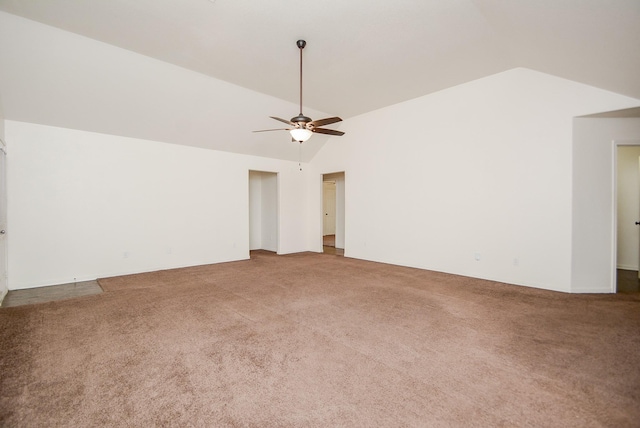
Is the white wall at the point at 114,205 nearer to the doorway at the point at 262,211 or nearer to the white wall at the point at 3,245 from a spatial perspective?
the white wall at the point at 3,245

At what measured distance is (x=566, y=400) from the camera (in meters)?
1.81

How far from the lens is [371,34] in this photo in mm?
3477

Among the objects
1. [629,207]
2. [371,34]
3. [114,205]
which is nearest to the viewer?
[371,34]

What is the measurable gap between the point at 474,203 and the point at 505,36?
8.44 feet

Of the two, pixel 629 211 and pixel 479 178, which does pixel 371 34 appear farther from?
pixel 629 211

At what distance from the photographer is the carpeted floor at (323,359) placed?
5.60 feet

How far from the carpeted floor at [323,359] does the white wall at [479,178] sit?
85 cm

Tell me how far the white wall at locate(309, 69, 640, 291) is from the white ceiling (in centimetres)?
44

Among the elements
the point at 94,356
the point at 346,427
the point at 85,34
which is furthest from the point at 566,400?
the point at 85,34

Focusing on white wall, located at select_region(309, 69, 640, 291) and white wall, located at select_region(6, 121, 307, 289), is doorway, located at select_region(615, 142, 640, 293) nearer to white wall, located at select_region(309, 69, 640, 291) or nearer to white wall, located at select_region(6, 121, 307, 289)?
white wall, located at select_region(309, 69, 640, 291)

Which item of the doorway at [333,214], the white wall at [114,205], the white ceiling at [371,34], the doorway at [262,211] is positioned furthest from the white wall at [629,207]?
the white wall at [114,205]

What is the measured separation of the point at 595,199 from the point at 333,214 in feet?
25.8

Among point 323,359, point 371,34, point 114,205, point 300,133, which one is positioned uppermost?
point 371,34

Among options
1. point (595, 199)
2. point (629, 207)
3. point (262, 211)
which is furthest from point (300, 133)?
point (629, 207)
